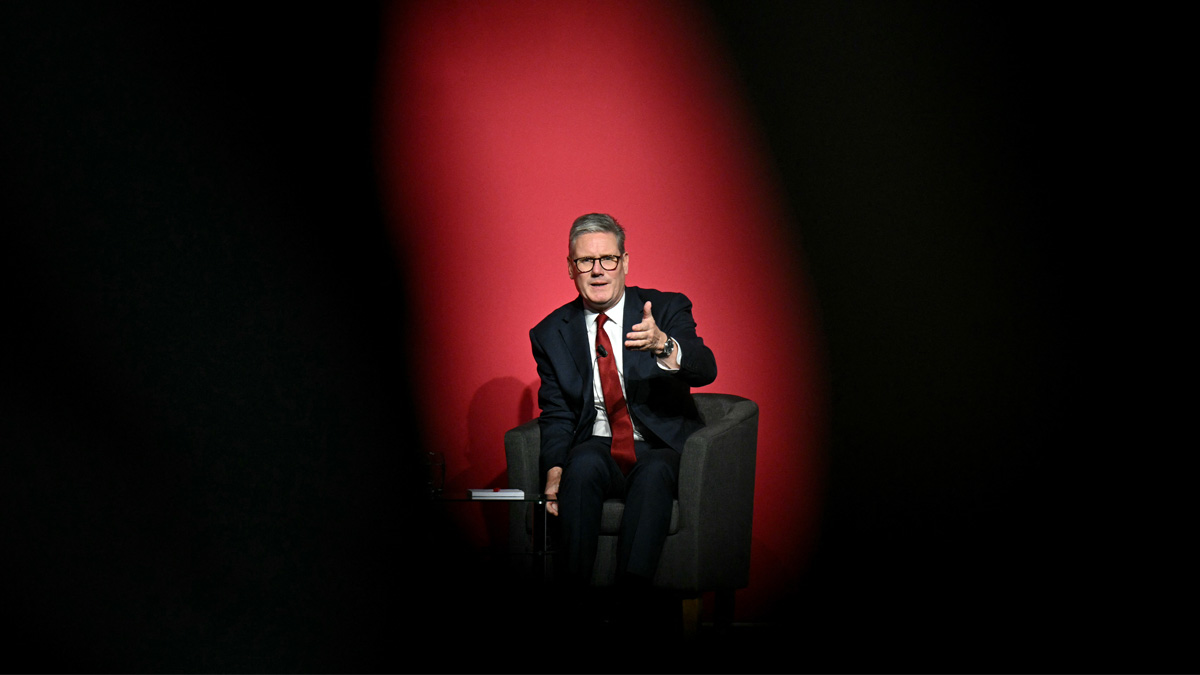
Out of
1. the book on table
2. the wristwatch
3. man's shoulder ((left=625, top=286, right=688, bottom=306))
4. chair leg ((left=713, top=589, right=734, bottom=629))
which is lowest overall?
chair leg ((left=713, top=589, right=734, bottom=629))

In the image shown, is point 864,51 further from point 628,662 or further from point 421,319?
A: point 628,662

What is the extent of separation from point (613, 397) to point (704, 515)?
1.59ft

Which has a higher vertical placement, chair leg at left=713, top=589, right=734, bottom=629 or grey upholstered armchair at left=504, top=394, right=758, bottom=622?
grey upholstered armchair at left=504, top=394, right=758, bottom=622

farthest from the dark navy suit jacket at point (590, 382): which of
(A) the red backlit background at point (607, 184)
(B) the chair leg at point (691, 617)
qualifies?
(A) the red backlit background at point (607, 184)

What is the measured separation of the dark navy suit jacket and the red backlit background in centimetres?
62

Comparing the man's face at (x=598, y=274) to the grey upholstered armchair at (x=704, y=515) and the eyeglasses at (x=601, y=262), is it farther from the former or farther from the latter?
the grey upholstered armchair at (x=704, y=515)

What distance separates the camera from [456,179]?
3.39 m

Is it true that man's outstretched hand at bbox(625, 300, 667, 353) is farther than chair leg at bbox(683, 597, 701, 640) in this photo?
No

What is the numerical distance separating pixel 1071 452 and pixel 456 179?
2596mm

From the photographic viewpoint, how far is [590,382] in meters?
2.73

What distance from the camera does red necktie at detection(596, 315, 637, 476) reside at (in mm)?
2664

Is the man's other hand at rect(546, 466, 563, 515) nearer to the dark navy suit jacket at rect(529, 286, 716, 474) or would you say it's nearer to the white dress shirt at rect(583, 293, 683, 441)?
the dark navy suit jacket at rect(529, 286, 716, 474)

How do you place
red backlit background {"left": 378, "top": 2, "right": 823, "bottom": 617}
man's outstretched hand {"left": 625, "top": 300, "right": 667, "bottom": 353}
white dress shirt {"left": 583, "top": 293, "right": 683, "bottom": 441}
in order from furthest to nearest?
red backlit background {"left": 378, "top": 2, "right": 823, "bottom": 617} → white dress shirt {"left": 583, "top": 293, "right": 683, "bottom": 441} → man's outstretched hand {"left": 625, "top": 300, "right": 667, "bottom": 353}

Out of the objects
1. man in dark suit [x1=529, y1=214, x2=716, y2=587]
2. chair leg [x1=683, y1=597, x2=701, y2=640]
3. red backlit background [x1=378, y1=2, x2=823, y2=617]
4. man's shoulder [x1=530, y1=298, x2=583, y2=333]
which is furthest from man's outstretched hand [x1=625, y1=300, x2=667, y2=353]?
red backlit background [x1=378, y1=2, x2=823, y2=617]
